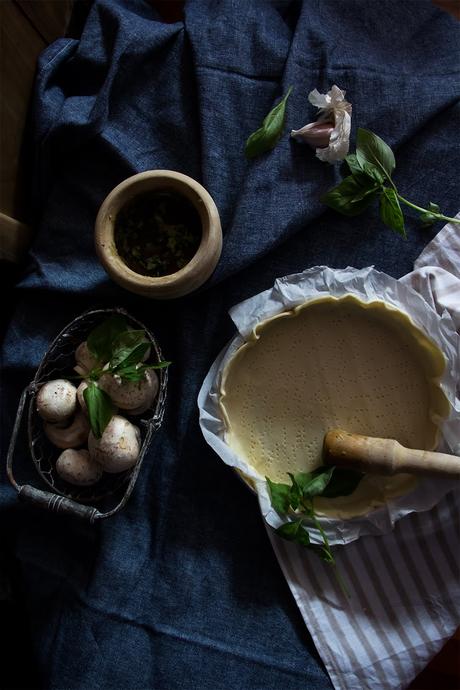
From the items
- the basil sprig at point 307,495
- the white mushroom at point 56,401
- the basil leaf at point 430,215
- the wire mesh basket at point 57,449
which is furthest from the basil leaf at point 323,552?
the basil leaf at point 430,215

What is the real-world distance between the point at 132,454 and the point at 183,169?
43 cm

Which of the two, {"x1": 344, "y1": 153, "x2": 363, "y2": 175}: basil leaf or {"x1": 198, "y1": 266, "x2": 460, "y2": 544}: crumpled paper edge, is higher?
{"x1": 344, "y1": 153, "x2": 363, "y2": 175}: basil leaf

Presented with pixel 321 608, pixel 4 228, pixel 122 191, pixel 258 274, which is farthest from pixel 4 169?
pixel 321 608

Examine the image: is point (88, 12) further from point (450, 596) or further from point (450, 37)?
point (450, 596)

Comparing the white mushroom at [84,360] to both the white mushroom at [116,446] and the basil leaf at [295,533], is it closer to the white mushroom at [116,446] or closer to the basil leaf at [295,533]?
the white mushroom at [116,446]

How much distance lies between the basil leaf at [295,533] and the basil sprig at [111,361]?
276mm

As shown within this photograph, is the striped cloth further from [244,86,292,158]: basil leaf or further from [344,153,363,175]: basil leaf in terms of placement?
[244,86,292,158]: basil leaf

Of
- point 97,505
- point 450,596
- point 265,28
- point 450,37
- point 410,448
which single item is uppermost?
point 265,28

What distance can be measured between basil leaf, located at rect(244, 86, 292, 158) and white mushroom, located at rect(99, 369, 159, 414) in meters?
0.35

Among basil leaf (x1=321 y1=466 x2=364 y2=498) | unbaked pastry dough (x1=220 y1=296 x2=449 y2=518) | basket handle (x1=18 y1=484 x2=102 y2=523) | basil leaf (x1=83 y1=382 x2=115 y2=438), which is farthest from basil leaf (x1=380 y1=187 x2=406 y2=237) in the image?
basket handle (x1=18 y1=484 x2=102 y2=523)

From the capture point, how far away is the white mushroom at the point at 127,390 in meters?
0.80

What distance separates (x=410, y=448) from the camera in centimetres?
89

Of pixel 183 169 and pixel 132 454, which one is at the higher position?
pixel 183 169

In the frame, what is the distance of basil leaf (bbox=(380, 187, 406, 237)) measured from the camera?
85 cm
